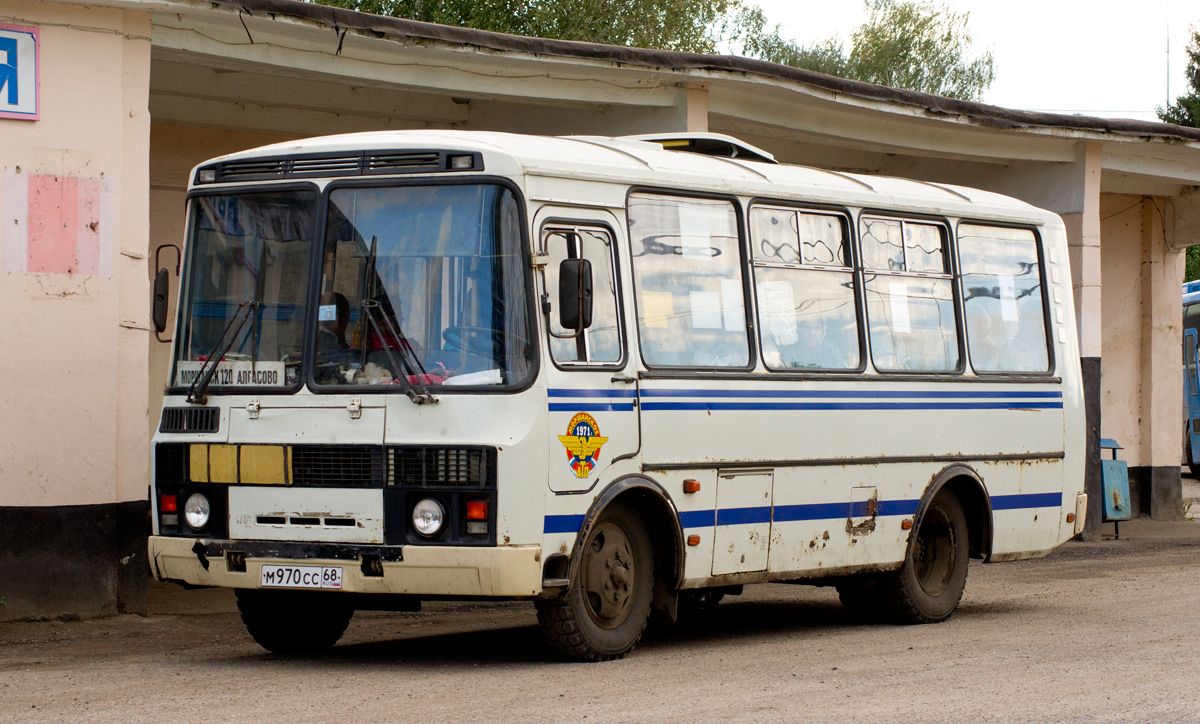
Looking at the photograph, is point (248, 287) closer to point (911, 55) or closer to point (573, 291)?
point (573, 291)

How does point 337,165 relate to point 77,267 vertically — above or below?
above

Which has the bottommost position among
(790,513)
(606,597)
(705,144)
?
(606,597)

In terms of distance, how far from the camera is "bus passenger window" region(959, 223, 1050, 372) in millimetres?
11352

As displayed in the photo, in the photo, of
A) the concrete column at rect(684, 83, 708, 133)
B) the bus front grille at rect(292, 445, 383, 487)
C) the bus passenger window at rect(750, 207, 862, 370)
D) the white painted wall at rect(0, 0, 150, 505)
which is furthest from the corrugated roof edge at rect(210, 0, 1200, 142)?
the bus front grille at rect(292, 445, 383, 487)

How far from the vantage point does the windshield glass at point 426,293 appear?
7.98 m

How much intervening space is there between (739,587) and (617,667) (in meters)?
2.00

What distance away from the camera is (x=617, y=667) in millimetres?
8352

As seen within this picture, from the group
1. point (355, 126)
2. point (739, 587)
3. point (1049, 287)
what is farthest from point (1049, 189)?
point (739, 587)

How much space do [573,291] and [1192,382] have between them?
Result: 85.8ft

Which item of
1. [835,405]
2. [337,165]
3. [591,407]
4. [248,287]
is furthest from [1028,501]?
[248,287]

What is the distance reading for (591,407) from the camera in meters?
8.30

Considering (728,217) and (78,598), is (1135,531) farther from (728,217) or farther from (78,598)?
(78,598)

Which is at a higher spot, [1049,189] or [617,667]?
[1049,189]

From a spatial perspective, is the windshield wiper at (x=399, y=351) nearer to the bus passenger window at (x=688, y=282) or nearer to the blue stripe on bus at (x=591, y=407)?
the blue stripe on bus at (x=591, y=407)
